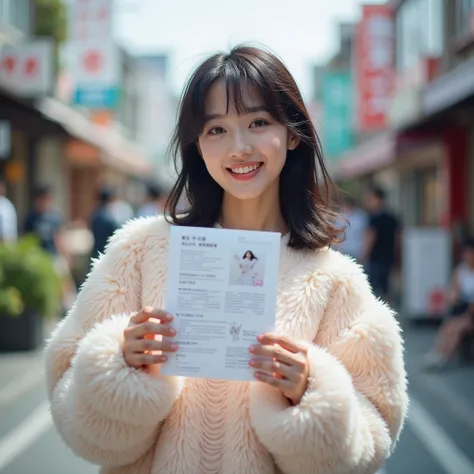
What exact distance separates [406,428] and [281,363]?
423cm

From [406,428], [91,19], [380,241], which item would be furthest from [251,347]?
[91,19]

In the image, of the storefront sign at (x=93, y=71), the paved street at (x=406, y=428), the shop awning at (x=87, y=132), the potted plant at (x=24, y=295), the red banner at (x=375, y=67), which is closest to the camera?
the paved street at (x=406, y=428)

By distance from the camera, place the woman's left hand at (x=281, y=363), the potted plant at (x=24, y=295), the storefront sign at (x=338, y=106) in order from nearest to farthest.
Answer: the woman's left hand at (x=281, y=363), the potted plant at (x=24, y=295), the storefront sign at (x=338, y=106)

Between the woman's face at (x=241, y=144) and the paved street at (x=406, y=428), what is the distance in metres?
3.24

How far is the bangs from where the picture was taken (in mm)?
1935

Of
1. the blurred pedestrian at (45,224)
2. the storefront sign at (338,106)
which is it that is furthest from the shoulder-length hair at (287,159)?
the storefront sign at (338,106)

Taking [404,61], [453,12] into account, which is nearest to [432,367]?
[453,12]

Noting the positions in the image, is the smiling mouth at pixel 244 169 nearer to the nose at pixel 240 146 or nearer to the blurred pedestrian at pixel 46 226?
the nose at pixel 240 146

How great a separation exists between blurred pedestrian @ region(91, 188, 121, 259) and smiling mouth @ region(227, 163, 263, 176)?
24.6 feet

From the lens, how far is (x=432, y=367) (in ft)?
26.2

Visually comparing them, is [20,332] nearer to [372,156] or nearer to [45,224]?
[45,224]

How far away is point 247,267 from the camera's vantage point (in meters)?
1.81

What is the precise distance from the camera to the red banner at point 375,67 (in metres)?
18.0

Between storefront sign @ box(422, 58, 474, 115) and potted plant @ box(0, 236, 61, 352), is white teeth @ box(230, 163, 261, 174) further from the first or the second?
storefront sign @ box(422, 58, 474, 115)
